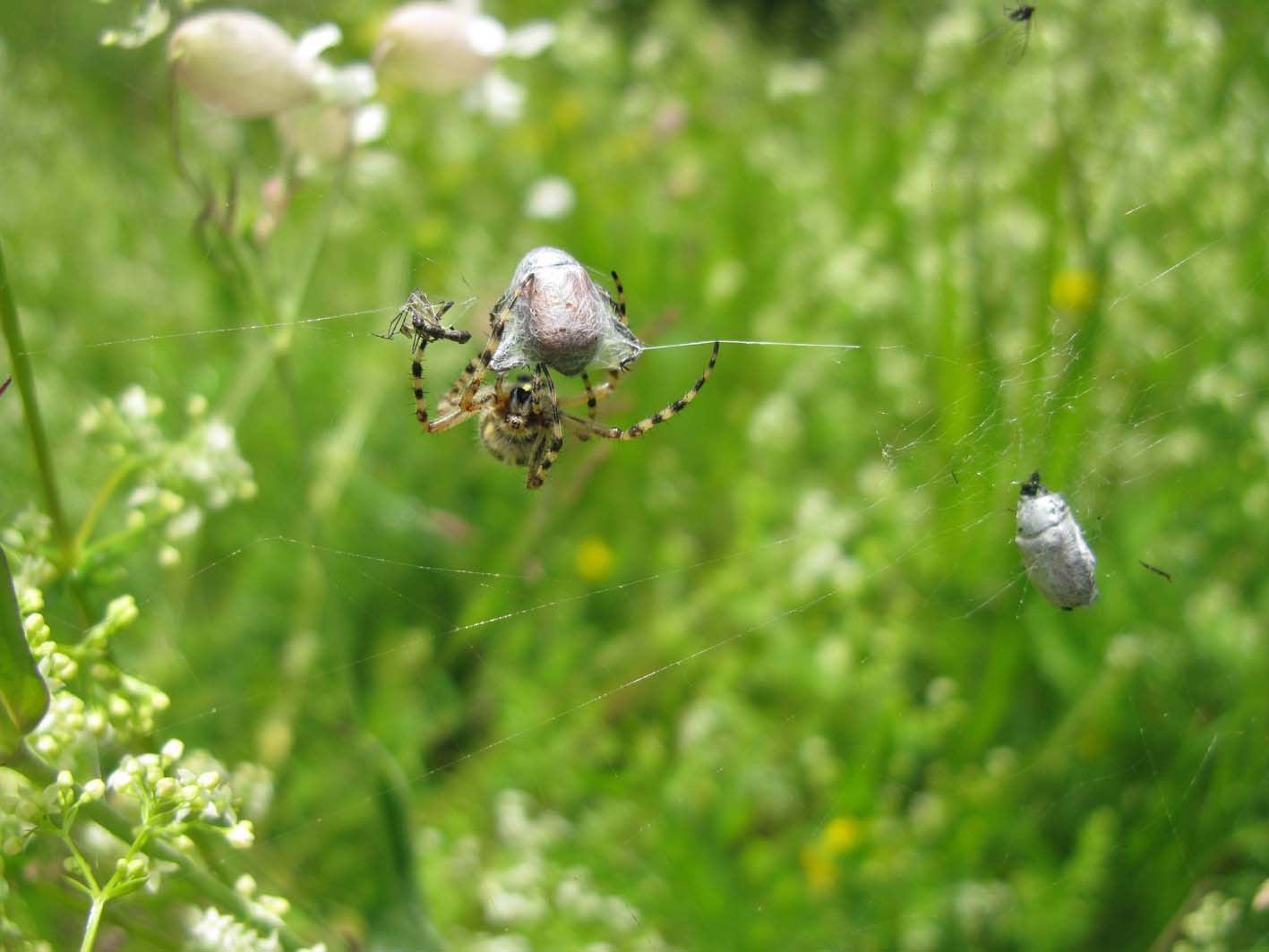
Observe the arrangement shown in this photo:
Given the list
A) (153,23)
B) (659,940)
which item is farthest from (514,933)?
(153,23)

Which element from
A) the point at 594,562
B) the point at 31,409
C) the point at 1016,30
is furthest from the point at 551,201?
the point at 31,409

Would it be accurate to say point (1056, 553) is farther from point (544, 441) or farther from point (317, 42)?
point (317, 42)

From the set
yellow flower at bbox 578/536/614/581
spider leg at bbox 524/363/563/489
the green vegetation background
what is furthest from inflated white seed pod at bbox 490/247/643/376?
yellow flower at bbox 578/536/614/581

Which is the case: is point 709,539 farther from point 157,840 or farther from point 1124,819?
point 157,840

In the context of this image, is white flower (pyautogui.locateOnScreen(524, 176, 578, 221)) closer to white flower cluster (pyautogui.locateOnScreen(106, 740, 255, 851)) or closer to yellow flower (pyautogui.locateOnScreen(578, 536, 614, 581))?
yellow flower (pyautogui.locateOnScreen(578, 536, 614, 581))

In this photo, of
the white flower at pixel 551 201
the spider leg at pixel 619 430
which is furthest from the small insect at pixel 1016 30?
the white flower at pixel 551 201

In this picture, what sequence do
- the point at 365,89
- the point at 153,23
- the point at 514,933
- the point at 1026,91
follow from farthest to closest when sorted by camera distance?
the point at 1026,91
the point at 514,933
the point at 365,89
the point at 153,23
